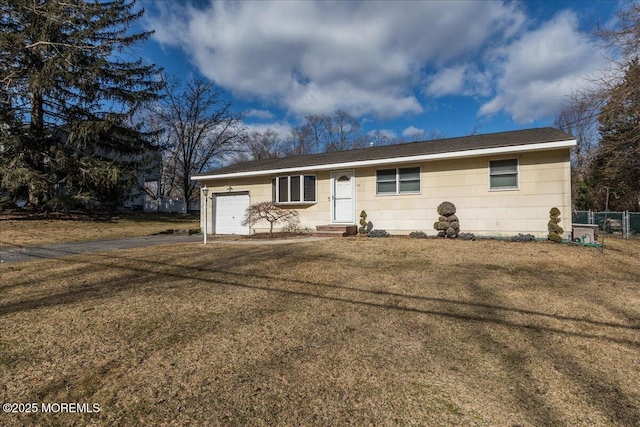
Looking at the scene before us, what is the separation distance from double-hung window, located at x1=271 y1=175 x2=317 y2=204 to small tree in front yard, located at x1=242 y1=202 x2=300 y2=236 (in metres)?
0.48

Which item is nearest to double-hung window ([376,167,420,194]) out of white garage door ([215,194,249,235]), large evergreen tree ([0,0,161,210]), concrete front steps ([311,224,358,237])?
concrete front steps ([311,224,358,237])

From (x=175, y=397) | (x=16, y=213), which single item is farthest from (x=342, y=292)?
(x=16, y=213)

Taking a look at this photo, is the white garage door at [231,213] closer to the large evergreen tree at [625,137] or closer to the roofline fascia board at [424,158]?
the roofline fascia board at [424,158]

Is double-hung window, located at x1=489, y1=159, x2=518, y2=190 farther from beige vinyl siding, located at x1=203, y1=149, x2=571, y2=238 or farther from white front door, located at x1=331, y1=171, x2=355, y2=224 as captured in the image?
white front door, located at x1=331, y1=171, x2=355, y2=224

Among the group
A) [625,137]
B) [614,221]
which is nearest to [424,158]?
[625,137]

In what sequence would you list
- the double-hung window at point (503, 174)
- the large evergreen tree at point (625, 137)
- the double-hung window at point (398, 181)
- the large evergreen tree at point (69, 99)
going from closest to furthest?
the double-hung window at point (503, 174), the large evergreen tree at point (625, 137), the double-hung window at point (398, 181), the large evergreen tree at point (69, 99)

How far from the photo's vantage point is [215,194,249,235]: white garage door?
1462 cm

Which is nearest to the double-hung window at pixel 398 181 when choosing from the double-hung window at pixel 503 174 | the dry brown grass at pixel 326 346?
the double-hung window at pixel 503 174

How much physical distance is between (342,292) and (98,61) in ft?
61.2

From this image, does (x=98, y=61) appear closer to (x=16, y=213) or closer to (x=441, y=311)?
(x=16, y=213)

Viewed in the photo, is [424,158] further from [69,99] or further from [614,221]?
[69,99]

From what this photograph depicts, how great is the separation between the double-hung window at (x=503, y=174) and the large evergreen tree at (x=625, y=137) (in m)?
4.97

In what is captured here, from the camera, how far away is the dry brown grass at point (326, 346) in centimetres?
221

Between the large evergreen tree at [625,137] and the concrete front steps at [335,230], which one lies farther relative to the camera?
the concrete front steps at [335,230]
